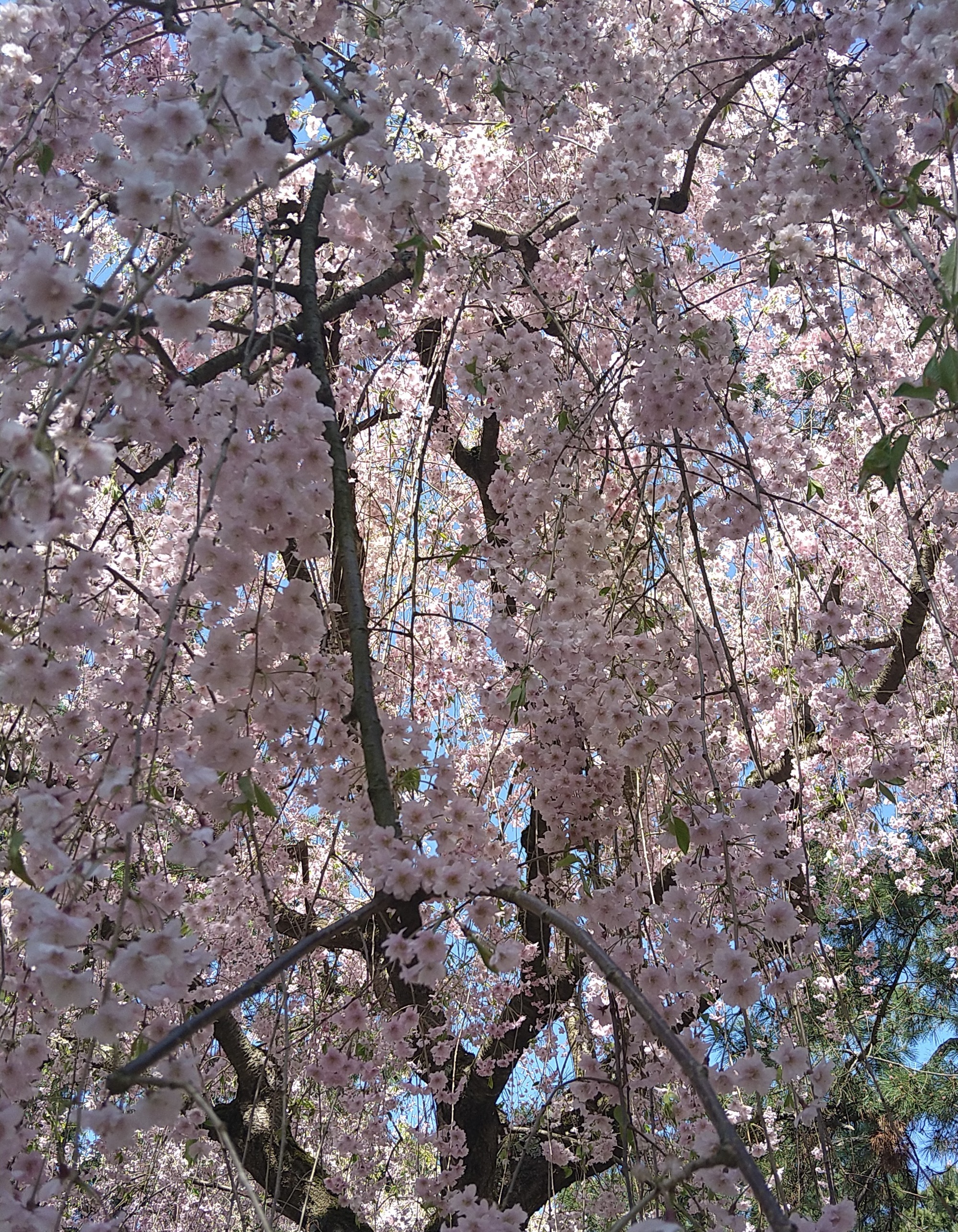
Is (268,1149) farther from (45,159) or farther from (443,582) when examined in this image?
(45,159)

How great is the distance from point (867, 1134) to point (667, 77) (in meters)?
6.44

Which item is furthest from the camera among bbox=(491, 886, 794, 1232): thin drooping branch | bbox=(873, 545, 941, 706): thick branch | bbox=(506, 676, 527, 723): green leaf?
bbox=(873, 545, 941, 706): thick branch

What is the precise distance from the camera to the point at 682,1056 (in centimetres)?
94

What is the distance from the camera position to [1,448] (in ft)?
3.33

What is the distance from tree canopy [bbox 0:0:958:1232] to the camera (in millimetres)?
1220

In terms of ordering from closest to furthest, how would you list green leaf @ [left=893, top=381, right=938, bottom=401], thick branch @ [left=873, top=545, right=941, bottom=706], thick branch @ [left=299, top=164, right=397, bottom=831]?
green leaf @ [left=893, top=381, right=938, bottom=401] < thick branch @ [left=299, top=164, right=397, bottom=831] < thick branch @ [left=873, top=545, right=941, bottom=706]

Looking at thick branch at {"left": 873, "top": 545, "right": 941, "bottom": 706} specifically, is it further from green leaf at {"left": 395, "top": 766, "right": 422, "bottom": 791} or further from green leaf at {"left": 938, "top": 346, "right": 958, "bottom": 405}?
green leaf at {"left": 938, "top": 346, "right": 958, "bottom": 405}

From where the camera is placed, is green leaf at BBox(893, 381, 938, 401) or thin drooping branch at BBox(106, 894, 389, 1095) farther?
green leaf at BBox(893, 381, 938, 401)

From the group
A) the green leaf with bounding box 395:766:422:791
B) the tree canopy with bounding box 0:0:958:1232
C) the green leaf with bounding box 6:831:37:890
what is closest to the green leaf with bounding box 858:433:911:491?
the tree canopy with bounding box 0:0:958:1232

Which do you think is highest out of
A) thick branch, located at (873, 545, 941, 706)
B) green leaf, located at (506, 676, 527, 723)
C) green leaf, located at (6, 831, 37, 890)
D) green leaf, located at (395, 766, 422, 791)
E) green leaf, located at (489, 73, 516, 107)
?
thick branch, located at (873, 545, 941, 706)

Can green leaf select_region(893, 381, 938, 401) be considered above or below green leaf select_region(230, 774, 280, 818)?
above

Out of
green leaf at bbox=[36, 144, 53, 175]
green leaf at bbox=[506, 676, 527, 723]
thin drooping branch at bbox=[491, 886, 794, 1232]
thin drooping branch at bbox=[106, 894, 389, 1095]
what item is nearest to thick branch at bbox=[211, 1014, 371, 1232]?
green leaf at bbox=[506, 676, 527, 723]

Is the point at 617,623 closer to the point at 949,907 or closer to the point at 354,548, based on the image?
the point at 354,548

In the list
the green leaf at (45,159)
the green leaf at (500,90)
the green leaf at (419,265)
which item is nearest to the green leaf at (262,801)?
the green leaf at (419,265)
